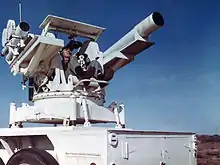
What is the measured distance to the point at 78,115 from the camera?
681 cm

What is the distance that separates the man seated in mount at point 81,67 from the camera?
7.37 m

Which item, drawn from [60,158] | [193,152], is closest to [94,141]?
[60,158]

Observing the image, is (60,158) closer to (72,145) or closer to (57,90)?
(72,145)

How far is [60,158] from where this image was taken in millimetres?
5406

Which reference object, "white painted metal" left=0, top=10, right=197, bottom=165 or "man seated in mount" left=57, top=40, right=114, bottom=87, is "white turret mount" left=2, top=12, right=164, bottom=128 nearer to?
"white painted metal" left=0, top=10, right=197, bottom=165

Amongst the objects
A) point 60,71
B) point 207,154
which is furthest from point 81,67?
point 207,154

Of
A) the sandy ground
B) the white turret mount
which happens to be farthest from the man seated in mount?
the sandy ground

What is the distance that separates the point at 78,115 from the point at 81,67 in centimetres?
110

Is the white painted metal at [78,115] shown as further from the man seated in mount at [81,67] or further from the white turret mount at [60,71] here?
the man seated in mount at [81,67]

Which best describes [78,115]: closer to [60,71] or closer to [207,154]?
[60,71]

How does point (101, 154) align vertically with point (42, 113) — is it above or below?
below

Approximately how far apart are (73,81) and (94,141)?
254 cm

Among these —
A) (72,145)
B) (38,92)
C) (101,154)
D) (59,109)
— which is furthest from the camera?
(38,92)

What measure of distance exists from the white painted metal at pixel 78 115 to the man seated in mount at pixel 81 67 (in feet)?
0.44
